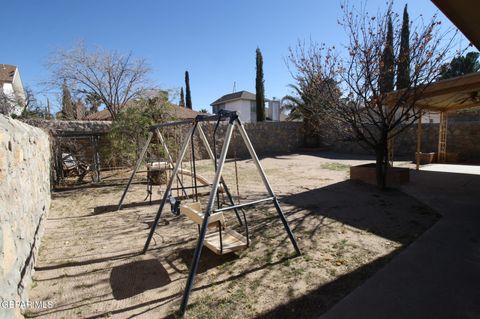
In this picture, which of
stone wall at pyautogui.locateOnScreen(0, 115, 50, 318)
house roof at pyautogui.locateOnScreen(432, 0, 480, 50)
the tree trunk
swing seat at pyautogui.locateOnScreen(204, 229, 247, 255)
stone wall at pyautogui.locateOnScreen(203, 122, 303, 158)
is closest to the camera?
stone wall at pyautogui.locateOnScreen(0, 115, 50, 318)

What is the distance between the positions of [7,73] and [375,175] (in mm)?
37690

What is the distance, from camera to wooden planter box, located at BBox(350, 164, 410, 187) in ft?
24.2

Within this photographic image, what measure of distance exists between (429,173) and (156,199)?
8739 mm

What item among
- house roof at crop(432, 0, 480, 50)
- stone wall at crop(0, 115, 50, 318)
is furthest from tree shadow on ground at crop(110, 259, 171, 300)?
house roof at crop(432, 0, 480, 50)

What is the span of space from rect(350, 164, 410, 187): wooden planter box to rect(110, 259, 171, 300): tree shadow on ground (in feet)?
21.5

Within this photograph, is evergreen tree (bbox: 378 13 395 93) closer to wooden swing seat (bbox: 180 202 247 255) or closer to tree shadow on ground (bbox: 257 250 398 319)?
tree shadow on ground (bbox: 257 250 398 319)

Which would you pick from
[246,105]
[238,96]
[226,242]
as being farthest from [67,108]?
[226,242]

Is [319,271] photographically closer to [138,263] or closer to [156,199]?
[138,263]

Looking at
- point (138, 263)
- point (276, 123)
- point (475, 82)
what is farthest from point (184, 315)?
point (276, 123)

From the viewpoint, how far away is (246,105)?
3597 cm

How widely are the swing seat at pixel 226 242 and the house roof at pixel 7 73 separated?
34.7 metres

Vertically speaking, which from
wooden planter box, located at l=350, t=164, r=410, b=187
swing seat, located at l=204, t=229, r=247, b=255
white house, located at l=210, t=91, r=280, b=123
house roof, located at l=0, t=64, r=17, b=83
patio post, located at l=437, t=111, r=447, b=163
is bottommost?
swing seat, located at l=204, t=229, r=247, b=255

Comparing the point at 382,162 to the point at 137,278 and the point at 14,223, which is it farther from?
the point at 14,223

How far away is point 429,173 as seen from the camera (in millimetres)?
9039
